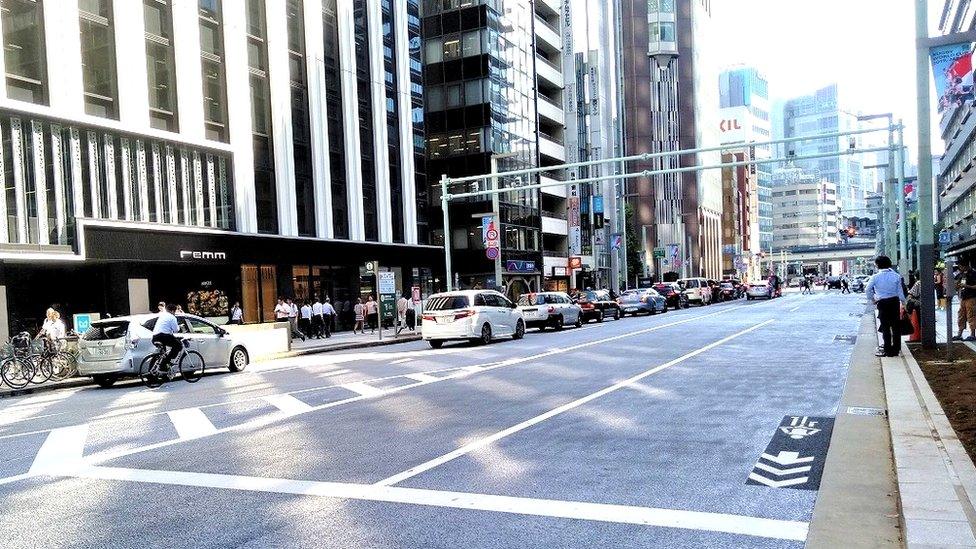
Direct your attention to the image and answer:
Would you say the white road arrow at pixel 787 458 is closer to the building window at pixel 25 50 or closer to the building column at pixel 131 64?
the building window at pixel 25 50

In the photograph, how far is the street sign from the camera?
6.25m

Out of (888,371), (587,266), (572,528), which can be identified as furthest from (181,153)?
(587,266)

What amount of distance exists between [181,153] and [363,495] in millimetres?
25735

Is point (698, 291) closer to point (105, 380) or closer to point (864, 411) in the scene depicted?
point (105, 380)

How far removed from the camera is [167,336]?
16.2 m

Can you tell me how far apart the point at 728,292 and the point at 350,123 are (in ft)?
139

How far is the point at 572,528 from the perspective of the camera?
Result: 5121 millimetres

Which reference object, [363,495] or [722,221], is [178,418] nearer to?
[363,495]

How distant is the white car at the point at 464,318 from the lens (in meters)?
23.2

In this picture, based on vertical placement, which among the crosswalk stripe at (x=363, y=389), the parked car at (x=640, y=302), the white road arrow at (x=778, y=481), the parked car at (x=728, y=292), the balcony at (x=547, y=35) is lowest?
the parked car at (x=728, y=292)

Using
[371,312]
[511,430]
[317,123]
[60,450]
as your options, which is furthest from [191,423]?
[317,123]

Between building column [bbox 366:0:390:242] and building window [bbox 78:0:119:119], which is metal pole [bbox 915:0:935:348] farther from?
building column [bbox 366:0:390:242]

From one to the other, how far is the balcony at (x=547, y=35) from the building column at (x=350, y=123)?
26.7 meters

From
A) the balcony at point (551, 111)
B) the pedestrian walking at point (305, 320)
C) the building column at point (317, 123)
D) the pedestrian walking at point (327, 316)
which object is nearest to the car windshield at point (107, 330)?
the pedestrian walking at point (305, 320)
